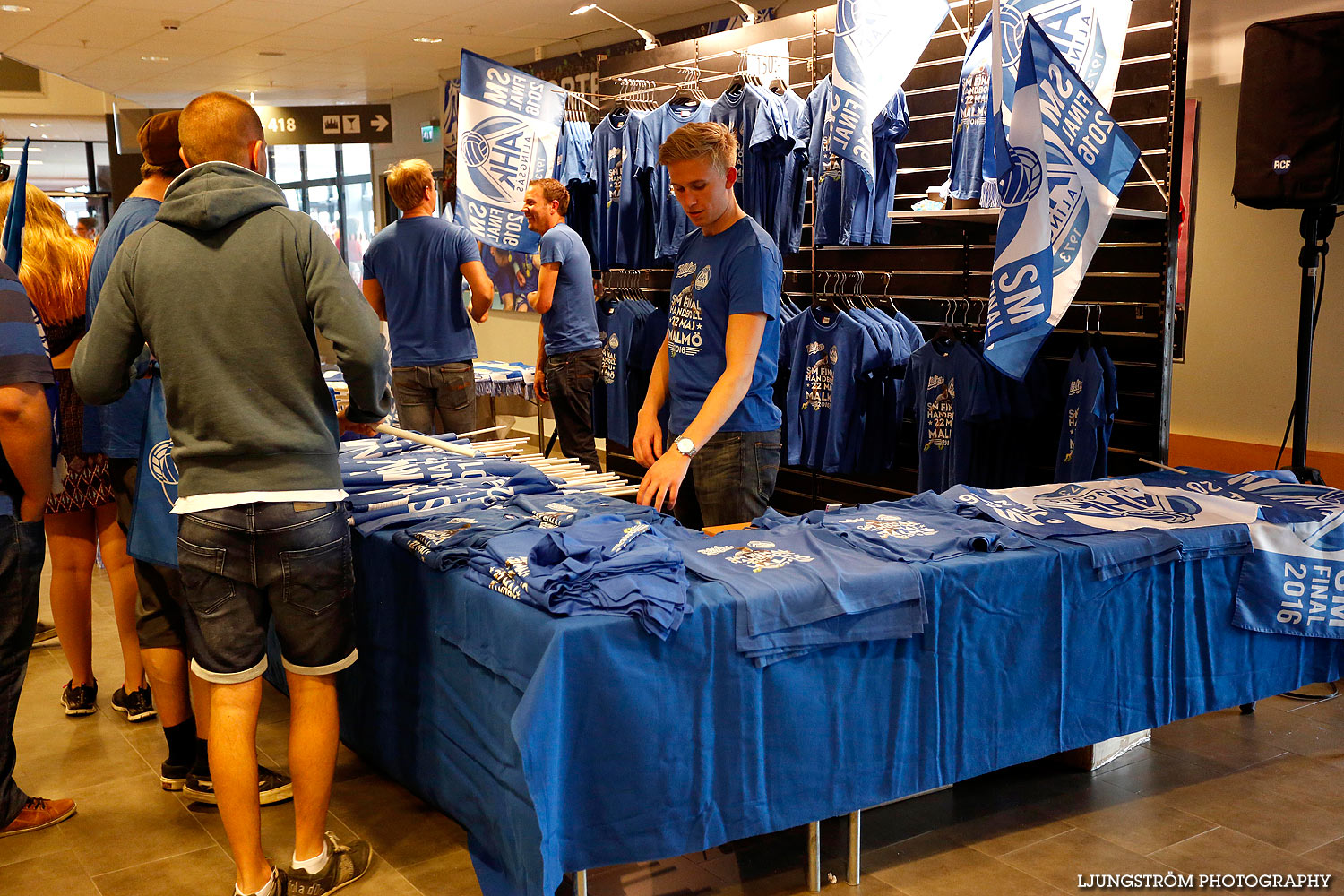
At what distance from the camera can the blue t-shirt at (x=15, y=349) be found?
250cm

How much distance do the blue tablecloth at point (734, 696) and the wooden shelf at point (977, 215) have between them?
67.6 inches

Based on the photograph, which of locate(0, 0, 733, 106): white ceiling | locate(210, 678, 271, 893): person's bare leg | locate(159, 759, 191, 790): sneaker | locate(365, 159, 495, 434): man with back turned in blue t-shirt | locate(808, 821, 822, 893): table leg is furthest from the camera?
locate(0, 0, 733, 106): white ceiling

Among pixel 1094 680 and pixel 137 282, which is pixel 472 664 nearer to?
pixel 137 282

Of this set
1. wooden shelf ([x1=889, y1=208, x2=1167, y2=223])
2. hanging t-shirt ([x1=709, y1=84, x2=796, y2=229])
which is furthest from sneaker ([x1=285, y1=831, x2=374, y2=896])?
hanging t-shirt ([x1=709, y1=84, x2=796, y2=229])

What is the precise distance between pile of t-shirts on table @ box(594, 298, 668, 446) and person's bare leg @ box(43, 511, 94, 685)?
3431 millimetres

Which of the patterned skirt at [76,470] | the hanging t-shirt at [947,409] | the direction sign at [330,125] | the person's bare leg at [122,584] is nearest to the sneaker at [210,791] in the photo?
the person's bare leg at [122,584]

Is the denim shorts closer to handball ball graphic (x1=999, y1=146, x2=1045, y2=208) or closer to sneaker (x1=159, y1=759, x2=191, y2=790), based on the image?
sneaker (x1=159, y1=759, x2=191, y2=790)

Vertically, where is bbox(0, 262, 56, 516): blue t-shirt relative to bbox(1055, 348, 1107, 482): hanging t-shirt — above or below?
above

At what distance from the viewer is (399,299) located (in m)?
4.76

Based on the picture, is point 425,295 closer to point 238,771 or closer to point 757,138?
point 757,138

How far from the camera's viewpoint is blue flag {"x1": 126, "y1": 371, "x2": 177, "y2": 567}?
2.63 metres

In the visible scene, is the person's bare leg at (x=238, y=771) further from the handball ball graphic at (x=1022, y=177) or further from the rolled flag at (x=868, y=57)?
the rolled flag at (x=868, y=57)

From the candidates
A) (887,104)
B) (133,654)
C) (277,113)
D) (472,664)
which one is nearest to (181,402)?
(472,664)

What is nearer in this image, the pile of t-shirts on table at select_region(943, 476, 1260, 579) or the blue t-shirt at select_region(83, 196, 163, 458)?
the pile of t-shirts on table at select_region(943, 476, 1260, 579)
